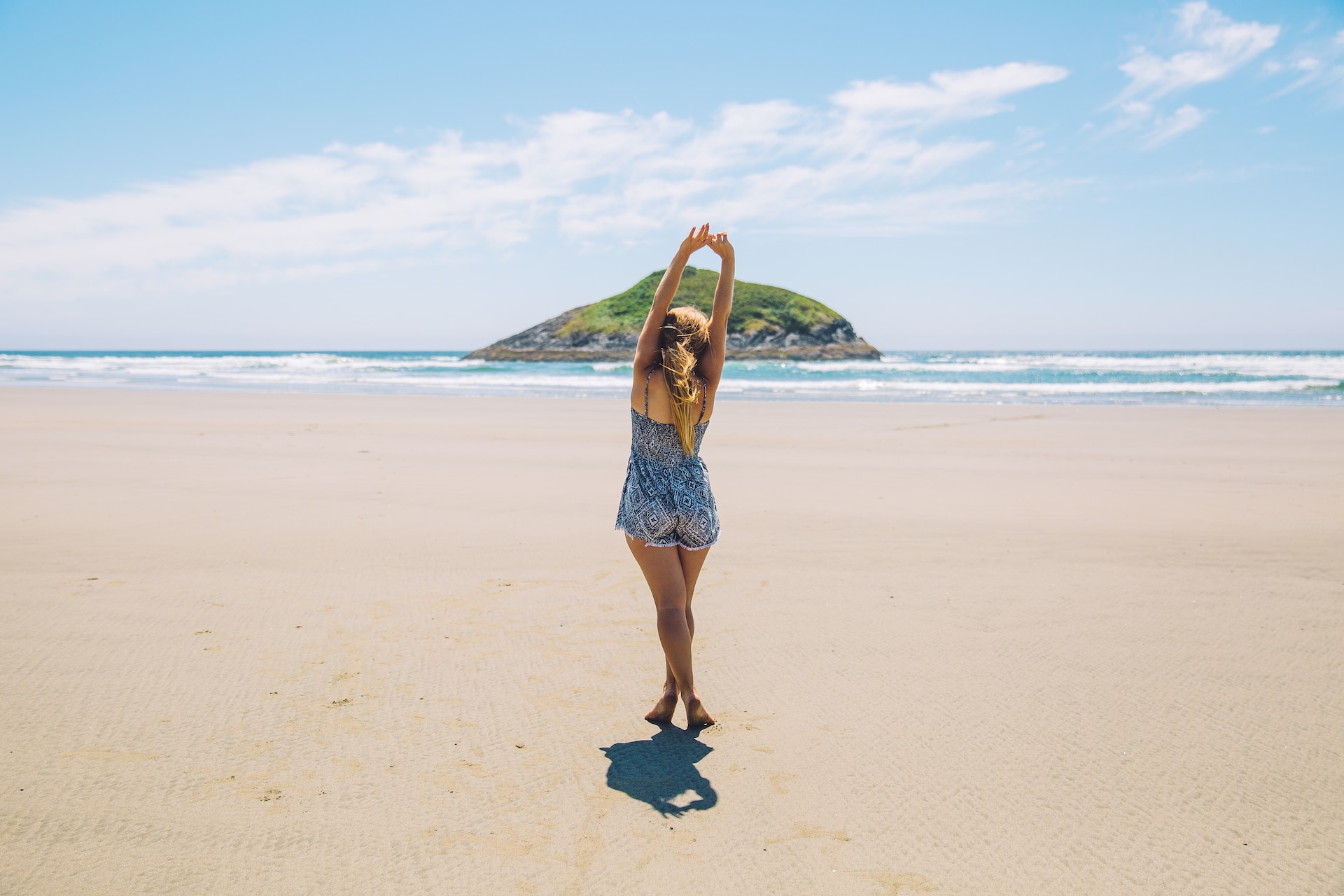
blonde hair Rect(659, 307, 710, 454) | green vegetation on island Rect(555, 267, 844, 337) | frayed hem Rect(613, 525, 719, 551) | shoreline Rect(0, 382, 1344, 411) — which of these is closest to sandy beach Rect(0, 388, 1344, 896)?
frayed hem Rect(613, 525, 719, 551)

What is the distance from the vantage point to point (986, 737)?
10.1 feet

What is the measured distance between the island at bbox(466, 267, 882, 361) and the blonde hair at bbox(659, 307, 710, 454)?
66616 mm

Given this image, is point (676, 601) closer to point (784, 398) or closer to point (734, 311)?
point (784, 398)

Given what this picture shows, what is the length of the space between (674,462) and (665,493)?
13cm

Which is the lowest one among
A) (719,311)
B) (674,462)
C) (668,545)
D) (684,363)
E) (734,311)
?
(668,545)

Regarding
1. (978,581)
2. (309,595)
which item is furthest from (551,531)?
(978,581)

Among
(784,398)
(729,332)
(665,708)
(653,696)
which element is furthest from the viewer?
(729,332)

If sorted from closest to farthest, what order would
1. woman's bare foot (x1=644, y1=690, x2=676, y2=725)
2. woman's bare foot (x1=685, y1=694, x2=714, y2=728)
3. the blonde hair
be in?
the blonde hair < woman's bare foot (x1=685, y1=694, x2=714, y2=728) < woman's bare foot (x1=644, y1=690, x2=676, y2=725)

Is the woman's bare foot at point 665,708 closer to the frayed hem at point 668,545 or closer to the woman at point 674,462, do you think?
the woman at point 674,462

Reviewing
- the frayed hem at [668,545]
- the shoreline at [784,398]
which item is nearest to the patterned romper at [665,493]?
the frayed hem at [668,545]

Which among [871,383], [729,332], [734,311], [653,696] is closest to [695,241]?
[653,696]

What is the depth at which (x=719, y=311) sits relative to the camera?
312 centimetres

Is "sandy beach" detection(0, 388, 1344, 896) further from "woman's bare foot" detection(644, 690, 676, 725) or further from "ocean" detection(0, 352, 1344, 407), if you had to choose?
"ocean" detection(0, 352, 1344, 407)

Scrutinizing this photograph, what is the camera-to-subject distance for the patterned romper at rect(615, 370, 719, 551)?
305cm
